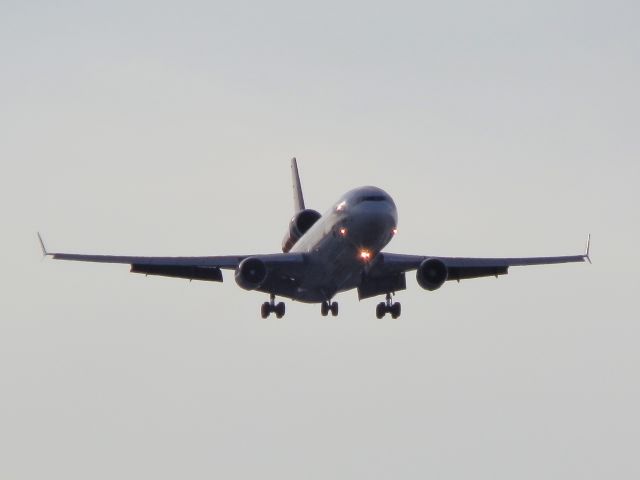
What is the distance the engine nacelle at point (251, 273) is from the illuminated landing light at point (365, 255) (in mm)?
6129

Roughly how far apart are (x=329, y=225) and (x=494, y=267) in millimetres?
10940

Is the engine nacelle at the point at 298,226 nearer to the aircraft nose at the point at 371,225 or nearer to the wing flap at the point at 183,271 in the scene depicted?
the wing flap at the point at 183,271

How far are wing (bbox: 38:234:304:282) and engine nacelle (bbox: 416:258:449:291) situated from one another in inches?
246

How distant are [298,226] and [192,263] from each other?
8107 mm

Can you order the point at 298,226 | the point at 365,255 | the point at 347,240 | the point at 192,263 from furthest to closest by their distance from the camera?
the point at 298,226 → the point at 192,263 → the point at 365,255 → the point at 347,240

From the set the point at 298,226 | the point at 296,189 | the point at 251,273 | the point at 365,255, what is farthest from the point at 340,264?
the point at 296,189

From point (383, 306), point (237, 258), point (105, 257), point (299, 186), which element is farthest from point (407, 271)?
point (299, 186)

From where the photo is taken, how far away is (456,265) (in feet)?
287

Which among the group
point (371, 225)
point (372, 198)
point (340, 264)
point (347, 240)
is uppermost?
point (372, 198)

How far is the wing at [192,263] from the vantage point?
84.1 meters

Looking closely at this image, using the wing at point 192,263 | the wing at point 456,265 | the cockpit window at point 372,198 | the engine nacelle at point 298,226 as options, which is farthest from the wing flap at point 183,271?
the cockpit window at point 372,198

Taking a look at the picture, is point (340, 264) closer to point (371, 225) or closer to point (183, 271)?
point (371, 225)

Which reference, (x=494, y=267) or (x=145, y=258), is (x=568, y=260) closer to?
(x=494, y=267)

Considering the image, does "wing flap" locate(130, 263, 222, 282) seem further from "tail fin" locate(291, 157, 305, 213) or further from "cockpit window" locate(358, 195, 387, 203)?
"tail fin" locate(291, 157, 305, 213)
